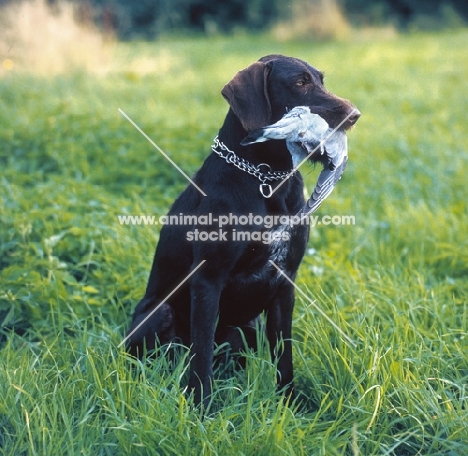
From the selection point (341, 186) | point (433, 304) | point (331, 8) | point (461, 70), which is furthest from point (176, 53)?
point (433, 304)

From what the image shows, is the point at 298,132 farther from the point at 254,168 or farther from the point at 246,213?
the point at 246,213

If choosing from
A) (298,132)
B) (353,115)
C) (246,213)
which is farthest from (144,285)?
(353,115)

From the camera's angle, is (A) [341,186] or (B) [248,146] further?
(A) [341,186]

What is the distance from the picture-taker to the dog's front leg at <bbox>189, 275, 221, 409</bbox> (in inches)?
111

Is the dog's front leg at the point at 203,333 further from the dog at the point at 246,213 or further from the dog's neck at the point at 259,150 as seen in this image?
the dog's neck at the point at 259,150

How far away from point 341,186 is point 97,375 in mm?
3672

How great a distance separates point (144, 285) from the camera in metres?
3.85

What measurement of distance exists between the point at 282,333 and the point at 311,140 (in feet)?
3.21

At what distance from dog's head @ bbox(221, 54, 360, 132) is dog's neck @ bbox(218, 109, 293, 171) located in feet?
0.35

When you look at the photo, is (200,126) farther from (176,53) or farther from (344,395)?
(176,53)

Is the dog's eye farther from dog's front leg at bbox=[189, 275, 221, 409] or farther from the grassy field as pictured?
the grassy field

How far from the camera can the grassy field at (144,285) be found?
99.3 inches

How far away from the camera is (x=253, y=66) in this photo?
2.89 metres

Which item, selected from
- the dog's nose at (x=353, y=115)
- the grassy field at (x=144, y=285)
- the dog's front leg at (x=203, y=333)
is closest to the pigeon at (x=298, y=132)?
the dog's nose at (x=353, y=115)
